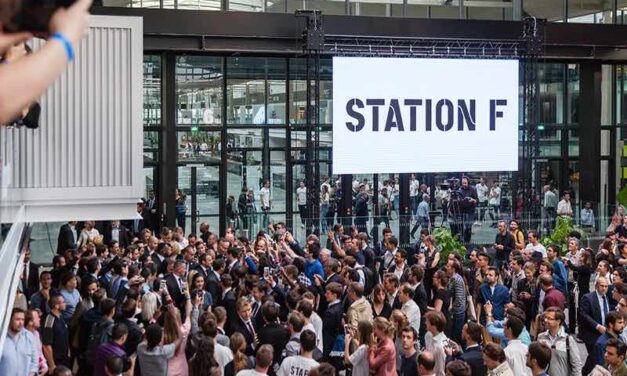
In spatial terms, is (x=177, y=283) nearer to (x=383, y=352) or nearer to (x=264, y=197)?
(x=383, y=352)

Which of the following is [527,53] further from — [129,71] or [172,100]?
[129,71]

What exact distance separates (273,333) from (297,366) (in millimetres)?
1105

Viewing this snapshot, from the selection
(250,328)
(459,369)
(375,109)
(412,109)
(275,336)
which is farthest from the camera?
(412,109)

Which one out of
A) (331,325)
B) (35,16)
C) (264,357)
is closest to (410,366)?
(264,357)

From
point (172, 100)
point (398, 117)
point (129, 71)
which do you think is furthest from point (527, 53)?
point (129, 71)

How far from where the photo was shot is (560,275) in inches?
508

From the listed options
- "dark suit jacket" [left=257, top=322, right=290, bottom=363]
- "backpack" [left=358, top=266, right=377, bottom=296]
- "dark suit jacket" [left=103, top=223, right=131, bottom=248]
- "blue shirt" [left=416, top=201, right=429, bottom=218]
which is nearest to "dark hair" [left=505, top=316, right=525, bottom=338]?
"dark suit jacket" [left=257, top=322, right=290, bottom=363]

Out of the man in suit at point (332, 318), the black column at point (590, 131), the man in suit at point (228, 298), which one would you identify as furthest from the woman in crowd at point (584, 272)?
the black column at point (590, 131)

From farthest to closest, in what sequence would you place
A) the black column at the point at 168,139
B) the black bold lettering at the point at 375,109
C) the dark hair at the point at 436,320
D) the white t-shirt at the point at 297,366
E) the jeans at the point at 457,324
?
the black column at the point at 168,139 → the black bold lettering at the point at 375,109 → the jeans at the point at 457,324 → the dark hair at the point at 436,320 → the white t-shirt at the point at 297,366

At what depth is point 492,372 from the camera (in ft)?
23.5

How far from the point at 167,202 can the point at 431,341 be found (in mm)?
14599

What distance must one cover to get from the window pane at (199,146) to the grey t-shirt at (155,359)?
49.1 ft

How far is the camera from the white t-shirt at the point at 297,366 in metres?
7.36

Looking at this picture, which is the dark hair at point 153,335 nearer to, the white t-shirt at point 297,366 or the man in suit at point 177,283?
the white t-shirt at point 297,366
